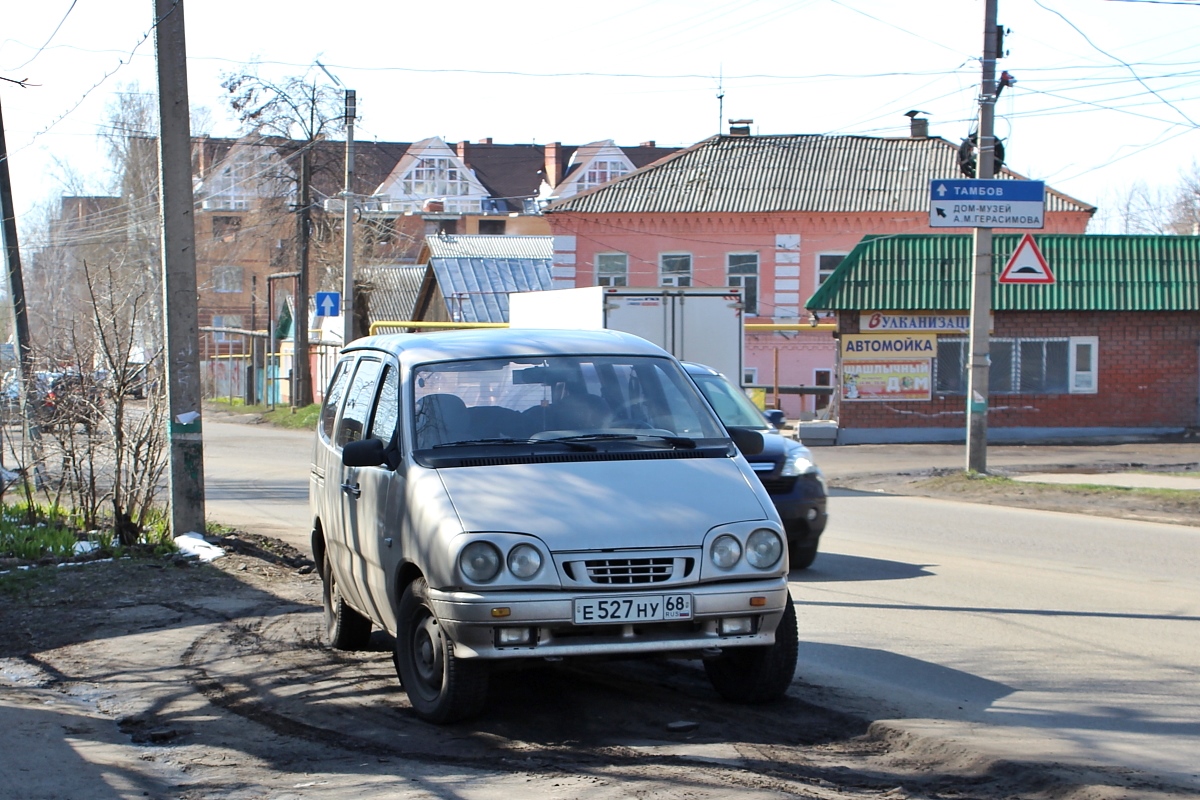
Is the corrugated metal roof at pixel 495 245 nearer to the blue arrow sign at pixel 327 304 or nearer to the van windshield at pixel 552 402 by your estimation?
the blue arrow sign at pixel 327 304

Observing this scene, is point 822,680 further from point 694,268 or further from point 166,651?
point 694,268

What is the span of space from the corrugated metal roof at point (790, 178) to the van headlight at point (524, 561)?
119ft

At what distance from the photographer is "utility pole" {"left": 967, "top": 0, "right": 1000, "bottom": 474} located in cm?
1839

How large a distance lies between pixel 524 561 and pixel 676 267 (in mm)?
36628

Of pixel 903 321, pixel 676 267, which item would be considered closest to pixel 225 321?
pixel 676 267

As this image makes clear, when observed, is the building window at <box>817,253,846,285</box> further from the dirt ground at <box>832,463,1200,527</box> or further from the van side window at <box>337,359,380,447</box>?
the van side window at <box>337,359,380,447</box>

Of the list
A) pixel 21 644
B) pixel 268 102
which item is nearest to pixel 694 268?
pixel 268 102

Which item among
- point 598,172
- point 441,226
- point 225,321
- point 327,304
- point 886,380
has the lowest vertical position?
point 886,380

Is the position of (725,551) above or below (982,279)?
below

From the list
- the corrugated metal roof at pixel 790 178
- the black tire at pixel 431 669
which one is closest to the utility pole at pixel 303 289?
the corrugated metal roof at pixel 790 178

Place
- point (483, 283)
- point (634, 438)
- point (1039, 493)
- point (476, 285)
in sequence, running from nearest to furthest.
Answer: point (634, 438) < point (1039, 493) < point (476, 285) < point (483, 283)

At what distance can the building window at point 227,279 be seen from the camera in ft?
236

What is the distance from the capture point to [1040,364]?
2764cm

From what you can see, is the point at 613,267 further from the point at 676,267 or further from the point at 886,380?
the point at 886,380
